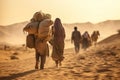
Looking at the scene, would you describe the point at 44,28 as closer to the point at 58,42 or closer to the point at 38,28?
the point at 38,28

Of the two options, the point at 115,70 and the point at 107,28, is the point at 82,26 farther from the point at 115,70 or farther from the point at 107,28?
the point at 115,70

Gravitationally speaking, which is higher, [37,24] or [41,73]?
[37,24]

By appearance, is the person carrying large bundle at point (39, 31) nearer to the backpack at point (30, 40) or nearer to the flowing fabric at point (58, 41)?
the backpack at point (30, 40)

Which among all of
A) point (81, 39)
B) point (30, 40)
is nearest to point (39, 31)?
point (30, 40)

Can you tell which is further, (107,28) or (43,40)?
(107,28)

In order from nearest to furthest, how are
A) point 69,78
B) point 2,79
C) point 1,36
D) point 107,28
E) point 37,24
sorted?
point 69,78 < point 2,79 < point 37,24 < point 1,36 < point 107,28

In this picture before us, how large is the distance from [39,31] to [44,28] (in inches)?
8.9

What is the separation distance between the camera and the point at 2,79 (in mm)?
8719

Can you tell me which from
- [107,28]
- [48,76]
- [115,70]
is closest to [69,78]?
[48,76]

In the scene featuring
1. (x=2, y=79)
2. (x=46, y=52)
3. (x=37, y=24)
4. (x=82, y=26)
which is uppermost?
(x=82, y=26)

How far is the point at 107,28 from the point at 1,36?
62651mm

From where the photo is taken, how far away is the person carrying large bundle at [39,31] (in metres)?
9.74

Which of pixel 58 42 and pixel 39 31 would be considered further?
pixel 58 42

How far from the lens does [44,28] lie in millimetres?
9703
